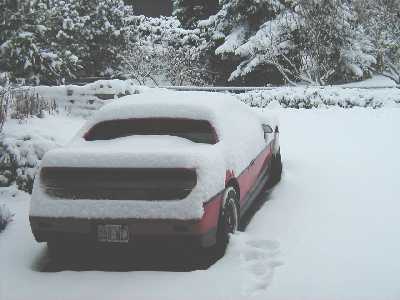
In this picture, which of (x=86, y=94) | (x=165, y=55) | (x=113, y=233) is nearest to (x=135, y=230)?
(x=113, y=233)

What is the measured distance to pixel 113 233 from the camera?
4.08 meters

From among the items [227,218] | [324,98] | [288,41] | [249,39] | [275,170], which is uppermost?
[227,218]

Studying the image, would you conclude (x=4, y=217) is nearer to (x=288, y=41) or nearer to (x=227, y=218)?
(x=227, y=218)

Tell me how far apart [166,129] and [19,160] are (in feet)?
8.59

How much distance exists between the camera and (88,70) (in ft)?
85.5

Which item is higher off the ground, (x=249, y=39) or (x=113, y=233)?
(x=113, y=233)


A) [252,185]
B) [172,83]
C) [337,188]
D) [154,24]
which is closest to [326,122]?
[337,188]

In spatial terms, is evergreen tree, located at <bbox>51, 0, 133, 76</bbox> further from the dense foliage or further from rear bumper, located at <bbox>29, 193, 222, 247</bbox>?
rear bumper, located at <bbox>29, 193, 222, 247</bbox>

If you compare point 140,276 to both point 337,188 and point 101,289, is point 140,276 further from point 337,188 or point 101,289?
point 337,188

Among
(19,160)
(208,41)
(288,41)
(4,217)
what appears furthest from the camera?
(208,41)

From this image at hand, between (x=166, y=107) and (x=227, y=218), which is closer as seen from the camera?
(x=227, y=218)

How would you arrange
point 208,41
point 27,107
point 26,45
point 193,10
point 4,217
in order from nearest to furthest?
1. point 4,217
2. point 27,107
3. point 26,45
4. point 208,41
5. point 193,10

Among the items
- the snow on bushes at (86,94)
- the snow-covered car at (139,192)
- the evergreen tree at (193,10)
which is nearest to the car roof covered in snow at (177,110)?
the snow-covered car at (139,192)

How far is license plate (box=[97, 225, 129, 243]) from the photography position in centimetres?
406
